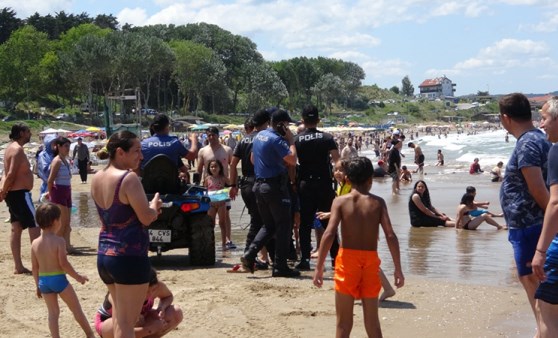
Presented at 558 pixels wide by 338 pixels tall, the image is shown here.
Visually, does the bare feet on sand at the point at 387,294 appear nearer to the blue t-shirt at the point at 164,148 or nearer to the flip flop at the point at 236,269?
the flip flop at the point at 236,269

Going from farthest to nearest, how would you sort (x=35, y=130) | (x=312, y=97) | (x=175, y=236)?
(x=312, y=97) < (x=35, y=130) < (x=175, y=236)

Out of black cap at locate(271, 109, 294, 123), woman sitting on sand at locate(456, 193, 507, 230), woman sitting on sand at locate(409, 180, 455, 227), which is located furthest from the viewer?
woman sitting on sand at locate(409, 180, 455, 227)

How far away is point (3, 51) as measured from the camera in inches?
3374

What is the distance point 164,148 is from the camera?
952 centimetres

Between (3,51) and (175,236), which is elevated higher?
(3,51)

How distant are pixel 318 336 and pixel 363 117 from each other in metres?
152

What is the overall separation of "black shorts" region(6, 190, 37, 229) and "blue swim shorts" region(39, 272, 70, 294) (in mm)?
3368

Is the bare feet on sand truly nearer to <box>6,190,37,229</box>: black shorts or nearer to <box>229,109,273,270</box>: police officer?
<box>229,109,273,270</box>: police officer

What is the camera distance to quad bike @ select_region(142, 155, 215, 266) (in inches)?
374

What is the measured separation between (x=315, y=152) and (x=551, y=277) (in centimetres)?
451

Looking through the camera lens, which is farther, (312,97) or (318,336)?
(312,97)

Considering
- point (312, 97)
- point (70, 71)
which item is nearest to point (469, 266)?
point (70, 71)

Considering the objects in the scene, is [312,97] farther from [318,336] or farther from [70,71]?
[318,336]

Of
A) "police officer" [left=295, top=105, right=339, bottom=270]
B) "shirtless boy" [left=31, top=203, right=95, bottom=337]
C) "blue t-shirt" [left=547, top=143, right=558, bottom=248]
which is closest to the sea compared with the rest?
"police officer" [left=295, top=105, right=339, bottom=270]
